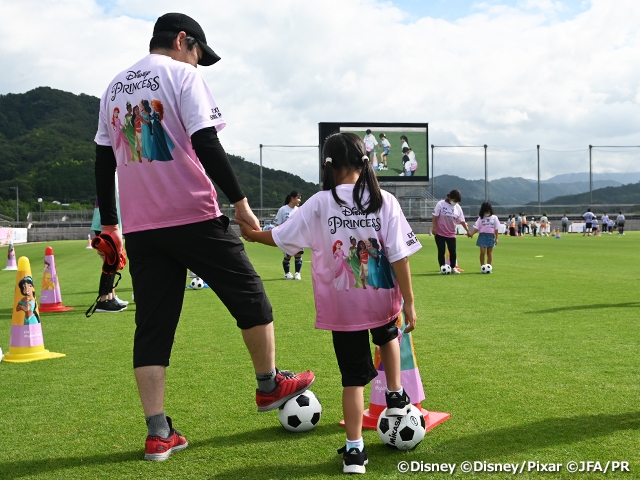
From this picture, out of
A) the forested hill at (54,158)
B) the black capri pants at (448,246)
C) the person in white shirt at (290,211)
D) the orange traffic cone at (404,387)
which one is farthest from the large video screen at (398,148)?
the orange traffic cone at (404,387)

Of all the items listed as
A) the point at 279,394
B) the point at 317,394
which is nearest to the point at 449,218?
the point at 317,394

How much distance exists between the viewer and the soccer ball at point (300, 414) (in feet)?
12.1

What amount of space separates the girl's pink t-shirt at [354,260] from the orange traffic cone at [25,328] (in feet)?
11.5

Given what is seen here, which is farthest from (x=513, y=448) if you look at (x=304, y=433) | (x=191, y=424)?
(x=191, y=424)

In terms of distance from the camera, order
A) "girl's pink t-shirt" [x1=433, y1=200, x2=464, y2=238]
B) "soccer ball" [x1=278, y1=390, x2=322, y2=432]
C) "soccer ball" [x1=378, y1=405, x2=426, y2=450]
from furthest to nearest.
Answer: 1. "girl's pink t-shirt" [x1=433, y1=200, x2=464, y2=238]
2. "soccer ball" [x1=278, y1=390, x2=322, y2=432]
3. "soccer ball" [x1=378, y1=405, x2=426, y2=450]

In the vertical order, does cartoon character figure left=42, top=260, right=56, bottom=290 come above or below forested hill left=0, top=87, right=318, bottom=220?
below

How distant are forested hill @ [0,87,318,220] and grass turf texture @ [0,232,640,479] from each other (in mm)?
68161

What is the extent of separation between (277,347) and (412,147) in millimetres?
51661

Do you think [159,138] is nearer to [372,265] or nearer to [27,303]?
[372,265]

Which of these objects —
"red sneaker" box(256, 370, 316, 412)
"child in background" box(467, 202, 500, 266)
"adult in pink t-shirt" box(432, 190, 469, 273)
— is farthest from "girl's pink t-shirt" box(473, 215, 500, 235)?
"red sneaker" box(256, 370, 316, 412)

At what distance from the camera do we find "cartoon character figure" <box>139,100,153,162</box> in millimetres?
3395

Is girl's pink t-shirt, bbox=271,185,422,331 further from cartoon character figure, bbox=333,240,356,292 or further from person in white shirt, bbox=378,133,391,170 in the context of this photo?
person in white shirt, bbox=378,133,391,170

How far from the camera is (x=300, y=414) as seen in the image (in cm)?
371

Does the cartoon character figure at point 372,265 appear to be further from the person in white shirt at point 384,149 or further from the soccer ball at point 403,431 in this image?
the person in white shirt at point 384,149
